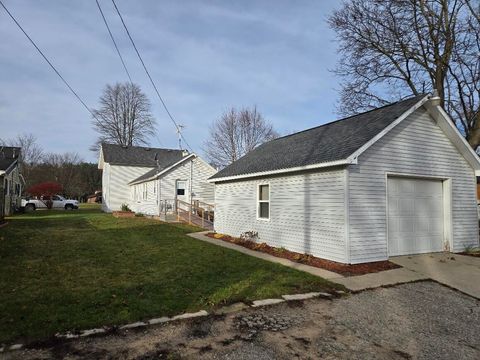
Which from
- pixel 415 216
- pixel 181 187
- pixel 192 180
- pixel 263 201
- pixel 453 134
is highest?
pixel 453 134

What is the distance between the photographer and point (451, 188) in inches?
443

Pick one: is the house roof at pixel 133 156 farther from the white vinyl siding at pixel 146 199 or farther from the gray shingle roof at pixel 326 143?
the gray shingle roof at pixel 326 143

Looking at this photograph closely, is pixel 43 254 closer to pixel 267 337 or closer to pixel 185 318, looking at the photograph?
pixel 185 318

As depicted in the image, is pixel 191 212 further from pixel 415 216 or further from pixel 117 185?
pixel 117 185

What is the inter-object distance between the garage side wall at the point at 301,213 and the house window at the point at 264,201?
0.20 meters

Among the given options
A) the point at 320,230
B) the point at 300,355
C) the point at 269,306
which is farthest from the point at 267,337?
the point at 320,230

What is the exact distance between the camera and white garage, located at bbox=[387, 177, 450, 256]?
401 inches

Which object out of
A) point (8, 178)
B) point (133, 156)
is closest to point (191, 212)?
point (8, 178)

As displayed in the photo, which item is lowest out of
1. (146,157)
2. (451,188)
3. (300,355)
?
(300,355)

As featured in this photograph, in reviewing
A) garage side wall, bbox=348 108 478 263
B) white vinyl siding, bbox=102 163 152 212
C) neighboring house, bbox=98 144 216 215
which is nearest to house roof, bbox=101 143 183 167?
neighboring house, bbox=98 144 216 215

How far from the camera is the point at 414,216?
10.6 meters

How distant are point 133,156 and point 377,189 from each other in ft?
94.4

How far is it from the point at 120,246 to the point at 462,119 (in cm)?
2032

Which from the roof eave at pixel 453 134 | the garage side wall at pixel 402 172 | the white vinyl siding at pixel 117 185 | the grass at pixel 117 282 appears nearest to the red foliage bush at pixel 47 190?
the white vinyl siding at pixel 117 185
